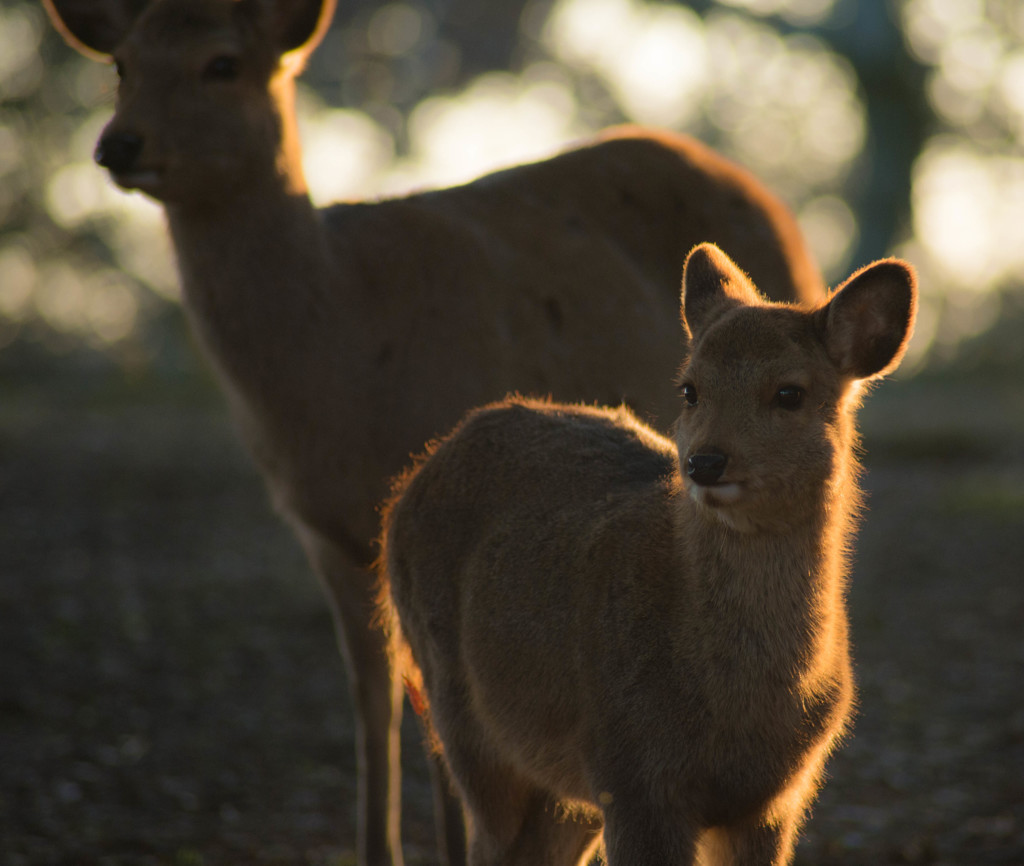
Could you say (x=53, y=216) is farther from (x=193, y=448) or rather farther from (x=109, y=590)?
(x=109, y=590)

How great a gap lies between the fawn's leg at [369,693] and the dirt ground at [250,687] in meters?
0.64

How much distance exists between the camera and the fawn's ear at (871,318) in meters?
3.47

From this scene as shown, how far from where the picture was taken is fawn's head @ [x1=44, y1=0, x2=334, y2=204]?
4.79 meters

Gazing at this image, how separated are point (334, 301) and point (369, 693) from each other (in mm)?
1706

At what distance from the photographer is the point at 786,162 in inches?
1238

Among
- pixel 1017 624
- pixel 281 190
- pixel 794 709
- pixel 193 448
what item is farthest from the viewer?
pixel 193 448

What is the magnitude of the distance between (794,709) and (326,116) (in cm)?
2663

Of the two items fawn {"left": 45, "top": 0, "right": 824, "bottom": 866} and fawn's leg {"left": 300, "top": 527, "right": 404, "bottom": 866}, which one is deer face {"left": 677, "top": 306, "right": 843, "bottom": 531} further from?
fawn's leg {"left": 300, "top": 527, "right": 404, "bottom": 866}

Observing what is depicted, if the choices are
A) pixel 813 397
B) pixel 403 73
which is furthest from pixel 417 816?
pixel 403 73

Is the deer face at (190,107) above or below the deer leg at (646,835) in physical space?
above

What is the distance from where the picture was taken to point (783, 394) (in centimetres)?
341

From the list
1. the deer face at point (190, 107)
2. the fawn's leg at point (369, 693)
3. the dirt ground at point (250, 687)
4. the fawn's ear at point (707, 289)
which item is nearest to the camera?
the fawn's ear at point (707, 289)

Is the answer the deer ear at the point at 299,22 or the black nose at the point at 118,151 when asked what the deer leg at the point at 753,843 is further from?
the deer ear at the point at 299,22

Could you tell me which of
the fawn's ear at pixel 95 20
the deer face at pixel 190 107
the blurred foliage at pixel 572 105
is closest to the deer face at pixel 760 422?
the deer face at pixel 190 107
